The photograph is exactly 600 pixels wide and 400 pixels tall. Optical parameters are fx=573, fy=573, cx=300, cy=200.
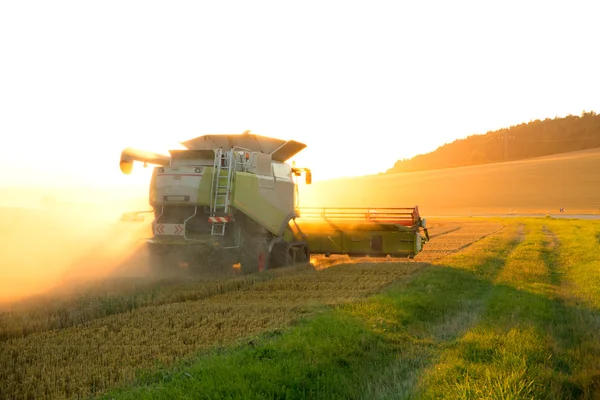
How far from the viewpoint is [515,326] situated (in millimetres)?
8219

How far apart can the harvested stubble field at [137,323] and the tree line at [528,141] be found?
15783 cm

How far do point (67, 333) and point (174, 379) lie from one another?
3.14 m

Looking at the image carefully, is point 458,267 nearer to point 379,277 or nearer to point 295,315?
point 379,277

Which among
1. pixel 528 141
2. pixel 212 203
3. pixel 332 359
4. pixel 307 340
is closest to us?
pixel 332 359

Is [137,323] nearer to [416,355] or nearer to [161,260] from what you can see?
[416,355]

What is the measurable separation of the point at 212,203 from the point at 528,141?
16637 centimetres

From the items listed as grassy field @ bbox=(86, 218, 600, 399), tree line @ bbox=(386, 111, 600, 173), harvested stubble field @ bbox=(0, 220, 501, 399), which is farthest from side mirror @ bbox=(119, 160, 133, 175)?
tree line @ bbox=(386, 111, 600, 173)

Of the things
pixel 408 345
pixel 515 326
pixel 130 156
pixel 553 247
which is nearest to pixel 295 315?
pixel 408 345

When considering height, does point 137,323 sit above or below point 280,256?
above

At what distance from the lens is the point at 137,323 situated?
334 inches

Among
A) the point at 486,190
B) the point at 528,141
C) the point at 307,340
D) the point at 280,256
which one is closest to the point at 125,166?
the point at 280,256

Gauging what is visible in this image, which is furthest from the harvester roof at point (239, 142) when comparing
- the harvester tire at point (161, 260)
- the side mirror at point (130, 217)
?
the harvester tire at point (161, 260)

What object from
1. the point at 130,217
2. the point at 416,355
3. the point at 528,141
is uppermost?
the point at 528,141

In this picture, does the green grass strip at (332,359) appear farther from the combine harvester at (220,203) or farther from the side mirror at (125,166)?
the side mirror at (125,166)
